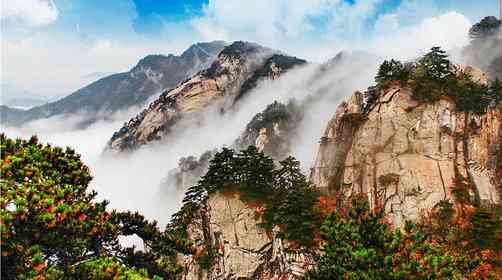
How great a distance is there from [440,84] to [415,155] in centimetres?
980

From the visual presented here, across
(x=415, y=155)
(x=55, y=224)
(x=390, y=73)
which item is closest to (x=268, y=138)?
(x=390, y=73)

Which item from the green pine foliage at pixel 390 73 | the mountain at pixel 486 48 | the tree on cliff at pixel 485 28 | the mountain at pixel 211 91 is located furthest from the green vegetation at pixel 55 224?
the mountain at pixel 211 91

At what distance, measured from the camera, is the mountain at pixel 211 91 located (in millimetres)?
155750

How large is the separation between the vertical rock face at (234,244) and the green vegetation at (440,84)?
74.4ft

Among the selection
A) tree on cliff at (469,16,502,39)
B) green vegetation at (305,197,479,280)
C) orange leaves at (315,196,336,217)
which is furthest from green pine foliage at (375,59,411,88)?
tree on cliff at (469,16,502,39)

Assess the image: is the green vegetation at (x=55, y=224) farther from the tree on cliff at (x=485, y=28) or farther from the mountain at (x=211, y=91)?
the mountain at (x=211, y=91)

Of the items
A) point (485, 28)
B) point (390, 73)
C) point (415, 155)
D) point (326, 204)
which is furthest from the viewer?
point (485, 28)

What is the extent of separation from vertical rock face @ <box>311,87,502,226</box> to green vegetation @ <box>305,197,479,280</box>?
25.9 meters

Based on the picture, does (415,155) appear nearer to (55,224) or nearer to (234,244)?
(234,244)

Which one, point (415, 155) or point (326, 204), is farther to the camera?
point (326, 204)

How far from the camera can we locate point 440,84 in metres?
49.6

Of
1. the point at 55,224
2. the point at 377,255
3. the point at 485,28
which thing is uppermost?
the point at 485,28

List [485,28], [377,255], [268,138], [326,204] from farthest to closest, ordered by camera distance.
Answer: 1. [268,138]
2. [485,28]
3. [326,204]
4. [377,255]

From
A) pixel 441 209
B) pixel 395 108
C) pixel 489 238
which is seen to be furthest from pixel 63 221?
pixel 395 108
